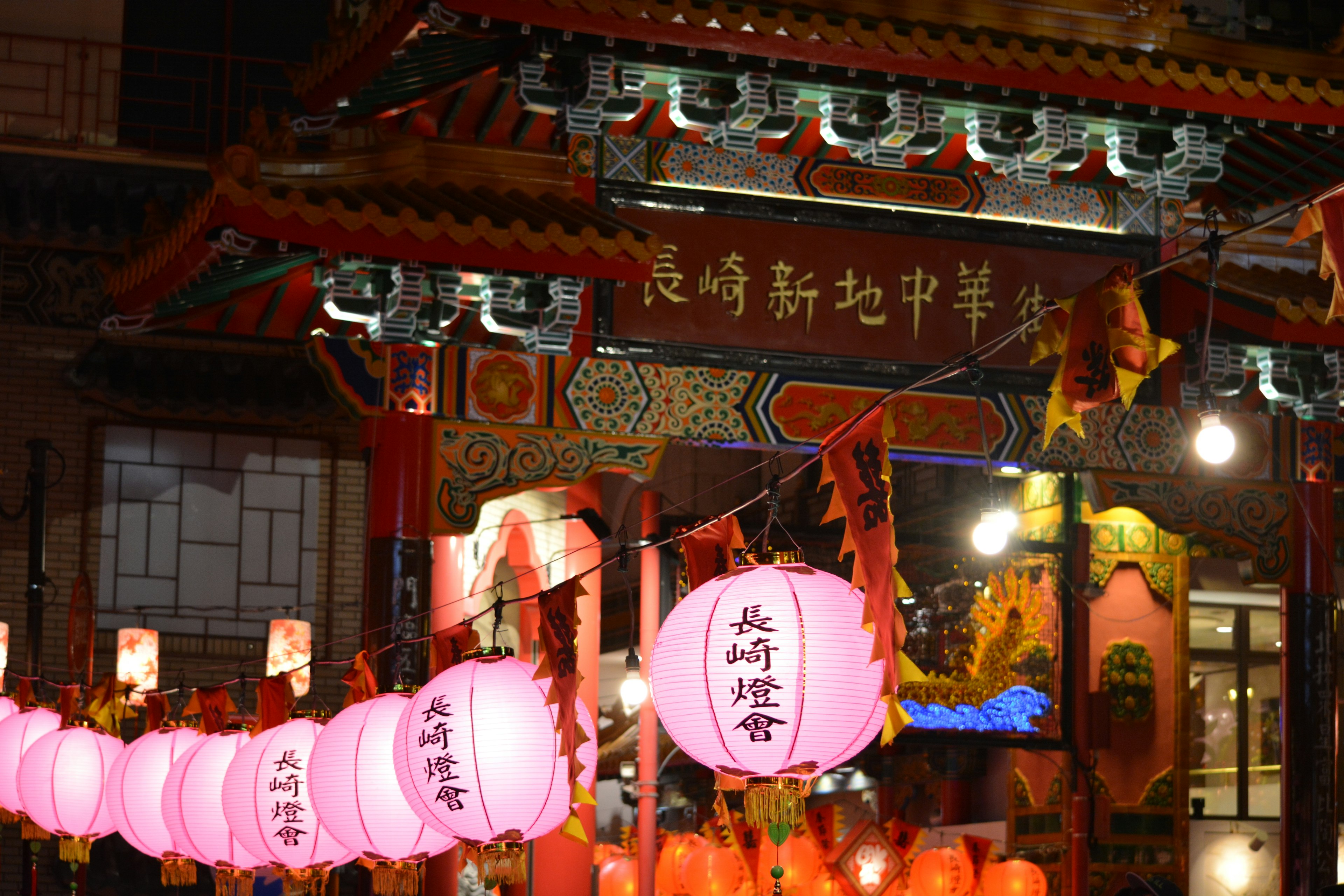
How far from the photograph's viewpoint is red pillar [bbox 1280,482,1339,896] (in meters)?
9.73

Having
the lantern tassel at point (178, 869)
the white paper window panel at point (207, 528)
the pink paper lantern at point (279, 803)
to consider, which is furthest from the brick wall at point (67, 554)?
the pink paper lantern at point (279, 803)

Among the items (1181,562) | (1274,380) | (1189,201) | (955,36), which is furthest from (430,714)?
(1181,562)

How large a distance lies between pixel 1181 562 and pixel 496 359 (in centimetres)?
746

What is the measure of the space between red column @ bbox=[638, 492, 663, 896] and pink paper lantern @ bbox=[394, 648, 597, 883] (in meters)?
5.07

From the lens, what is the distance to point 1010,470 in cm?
1263

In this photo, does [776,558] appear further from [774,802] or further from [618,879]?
[618,879]

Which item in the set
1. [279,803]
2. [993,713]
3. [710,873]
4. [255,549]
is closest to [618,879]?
[710,873]

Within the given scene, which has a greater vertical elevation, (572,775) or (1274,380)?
(1274,380)

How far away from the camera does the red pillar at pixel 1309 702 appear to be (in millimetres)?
9727

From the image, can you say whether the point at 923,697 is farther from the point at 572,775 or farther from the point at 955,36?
the point at 572,775

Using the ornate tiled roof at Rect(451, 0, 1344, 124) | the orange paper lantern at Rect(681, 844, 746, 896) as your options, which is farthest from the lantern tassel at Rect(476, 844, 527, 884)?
the orange paper lantern at Rect(681, 844, 746, 896)

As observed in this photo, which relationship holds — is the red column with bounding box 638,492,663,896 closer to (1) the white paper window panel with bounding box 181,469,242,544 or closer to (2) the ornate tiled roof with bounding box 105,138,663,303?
(2) the ornate tiled roof with bounding box 105,138,663,303

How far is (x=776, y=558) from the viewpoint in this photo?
612 cm

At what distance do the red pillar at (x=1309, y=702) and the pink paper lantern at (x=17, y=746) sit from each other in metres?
7.55
